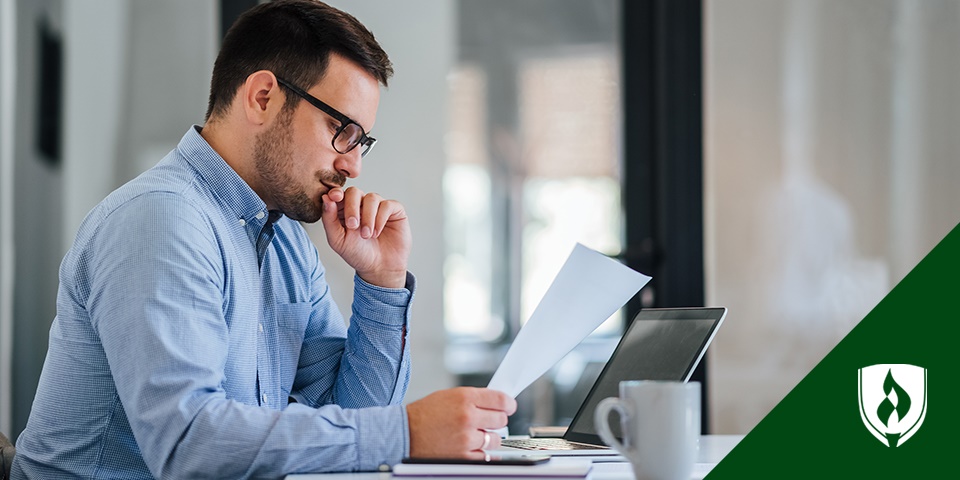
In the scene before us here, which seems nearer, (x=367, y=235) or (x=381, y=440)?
(x=381, y=440)

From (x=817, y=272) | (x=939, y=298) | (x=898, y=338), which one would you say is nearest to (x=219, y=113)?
(x=898, y=338)

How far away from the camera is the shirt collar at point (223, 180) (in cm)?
150

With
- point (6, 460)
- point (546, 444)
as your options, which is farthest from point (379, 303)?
point (6, 460)

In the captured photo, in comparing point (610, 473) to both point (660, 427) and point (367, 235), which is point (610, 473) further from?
point (367, 235)

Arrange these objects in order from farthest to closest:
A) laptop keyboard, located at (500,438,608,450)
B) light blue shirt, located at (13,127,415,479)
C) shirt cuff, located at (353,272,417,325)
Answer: shirt cuff, located at (353,272,417,325), laptop keyboard, located at (500,438,608,450), light blue shirt, located at (13,127,415,479)

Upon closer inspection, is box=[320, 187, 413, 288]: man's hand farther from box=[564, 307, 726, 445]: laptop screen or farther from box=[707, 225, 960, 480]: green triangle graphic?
box=[707, 225, 960, 480]: green triangle graphic

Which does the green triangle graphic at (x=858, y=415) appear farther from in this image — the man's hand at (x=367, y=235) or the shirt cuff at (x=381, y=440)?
the man's hand at (x=367, y=235)

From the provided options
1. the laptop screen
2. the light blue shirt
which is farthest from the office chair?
the laptop screen

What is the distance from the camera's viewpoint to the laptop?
140 cm

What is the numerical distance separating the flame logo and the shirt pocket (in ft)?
2.99

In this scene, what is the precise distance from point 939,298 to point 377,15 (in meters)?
1.95

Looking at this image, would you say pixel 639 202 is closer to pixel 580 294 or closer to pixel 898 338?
pixel 898 338

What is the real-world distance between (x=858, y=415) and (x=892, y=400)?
0.05 meters

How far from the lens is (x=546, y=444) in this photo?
58.7 inches
